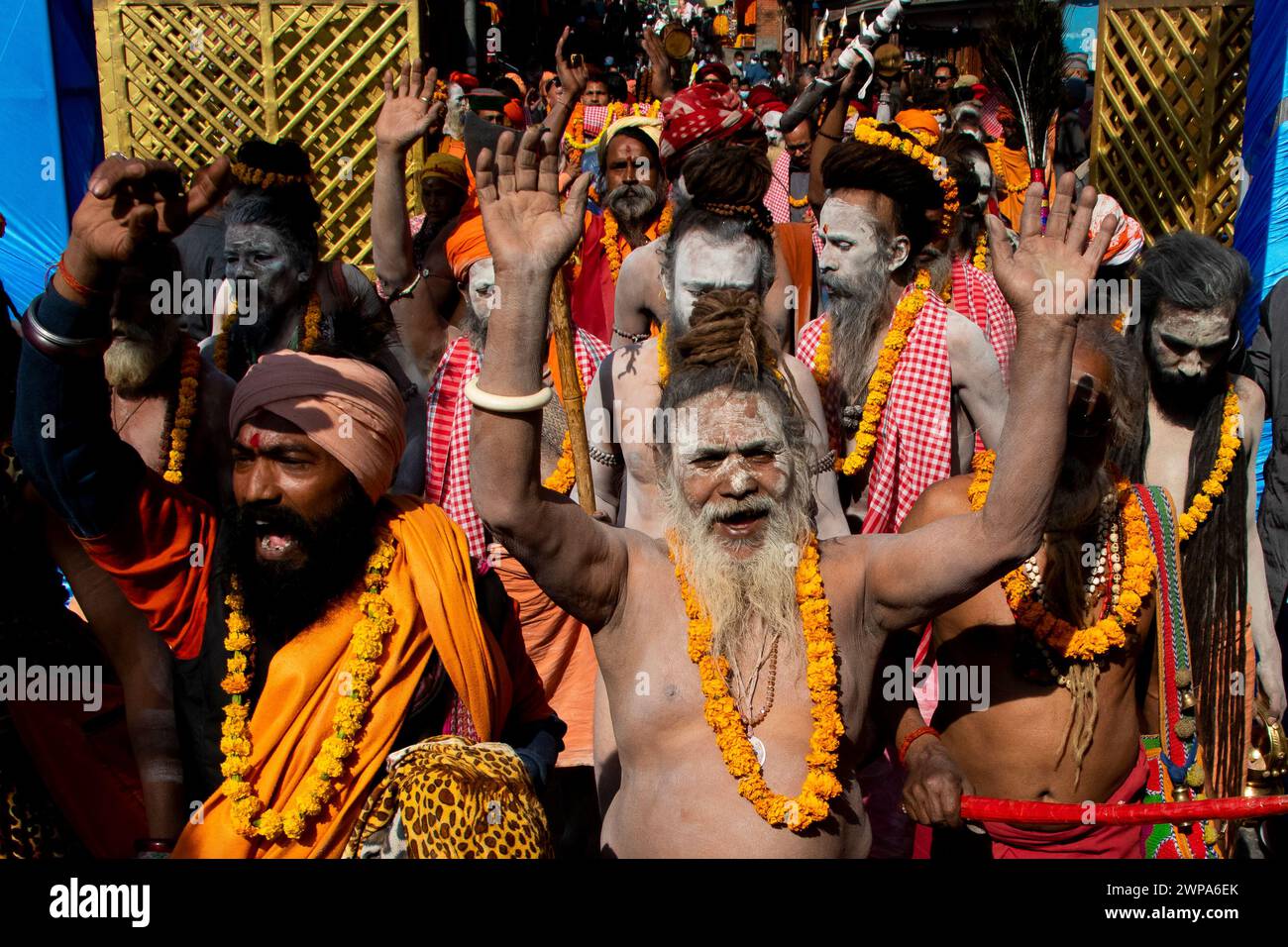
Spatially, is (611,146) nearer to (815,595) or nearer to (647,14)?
(815,595)

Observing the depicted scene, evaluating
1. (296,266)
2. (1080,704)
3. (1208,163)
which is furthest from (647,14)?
(1080,704)

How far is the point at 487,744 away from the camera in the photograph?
8.64 feet

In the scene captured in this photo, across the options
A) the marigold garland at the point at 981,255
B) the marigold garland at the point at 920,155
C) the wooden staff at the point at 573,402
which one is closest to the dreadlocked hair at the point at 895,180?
the marigold garland at the point at 920,155

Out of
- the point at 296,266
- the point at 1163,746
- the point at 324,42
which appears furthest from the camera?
the point at 324,42

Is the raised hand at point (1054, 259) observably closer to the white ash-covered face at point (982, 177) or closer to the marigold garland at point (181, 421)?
the marigold garland at point (181, 421)

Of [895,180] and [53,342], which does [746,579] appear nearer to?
[53,342]

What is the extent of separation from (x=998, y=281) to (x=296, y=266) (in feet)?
10.2

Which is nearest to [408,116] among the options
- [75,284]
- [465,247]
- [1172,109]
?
[465,247]

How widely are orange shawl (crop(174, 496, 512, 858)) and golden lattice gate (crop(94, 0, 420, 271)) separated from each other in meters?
5.82

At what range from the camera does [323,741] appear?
282cm

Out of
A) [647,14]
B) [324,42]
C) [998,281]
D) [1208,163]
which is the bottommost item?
[998,281]

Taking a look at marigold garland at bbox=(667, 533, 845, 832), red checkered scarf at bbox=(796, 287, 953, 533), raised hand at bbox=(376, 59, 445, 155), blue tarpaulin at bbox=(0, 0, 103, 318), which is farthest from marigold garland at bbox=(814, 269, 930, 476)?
blue tarpaulin at bbox=(0, 0, 103, 318)

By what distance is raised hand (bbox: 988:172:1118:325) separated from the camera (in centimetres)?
256

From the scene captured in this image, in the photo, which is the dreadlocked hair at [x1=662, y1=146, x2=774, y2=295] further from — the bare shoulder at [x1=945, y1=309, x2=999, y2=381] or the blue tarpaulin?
the blue tarpaulin
